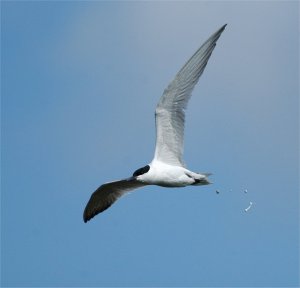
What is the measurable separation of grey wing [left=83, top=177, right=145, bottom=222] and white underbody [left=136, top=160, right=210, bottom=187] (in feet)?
5.14

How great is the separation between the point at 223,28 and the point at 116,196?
14.8 ft

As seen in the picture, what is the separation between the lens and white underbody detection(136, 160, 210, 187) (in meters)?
17.0

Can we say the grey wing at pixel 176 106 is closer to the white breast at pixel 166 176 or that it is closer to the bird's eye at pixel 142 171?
the white breast at pixel 166 176

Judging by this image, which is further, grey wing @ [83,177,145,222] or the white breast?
grey wing @ [83,177,145,222]

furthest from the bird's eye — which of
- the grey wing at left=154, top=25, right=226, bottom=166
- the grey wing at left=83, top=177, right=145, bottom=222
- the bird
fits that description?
the grey wing at left=83, top=177, right=145, bottom=222

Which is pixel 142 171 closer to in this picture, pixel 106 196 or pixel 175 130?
pixel 175 130

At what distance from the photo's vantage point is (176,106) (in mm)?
17281

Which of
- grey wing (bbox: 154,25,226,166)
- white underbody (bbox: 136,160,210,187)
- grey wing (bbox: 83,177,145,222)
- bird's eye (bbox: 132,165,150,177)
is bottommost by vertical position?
white underbody (bbox: 136,160,210,187)

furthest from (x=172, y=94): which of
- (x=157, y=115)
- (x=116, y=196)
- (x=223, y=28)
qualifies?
(x=116, y=196)

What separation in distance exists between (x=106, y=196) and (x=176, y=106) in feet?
9.78

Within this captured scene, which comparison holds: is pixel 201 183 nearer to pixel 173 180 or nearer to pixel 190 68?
pixel 173 180

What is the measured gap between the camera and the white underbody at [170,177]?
1705cm

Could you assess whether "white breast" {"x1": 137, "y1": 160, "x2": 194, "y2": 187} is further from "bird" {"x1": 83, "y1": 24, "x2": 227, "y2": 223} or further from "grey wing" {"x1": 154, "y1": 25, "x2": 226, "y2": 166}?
"grey wing" {"x1": 154, "y1": 25, "x2": 226, "y2": 166}

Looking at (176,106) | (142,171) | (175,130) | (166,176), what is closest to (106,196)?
(142,171)
